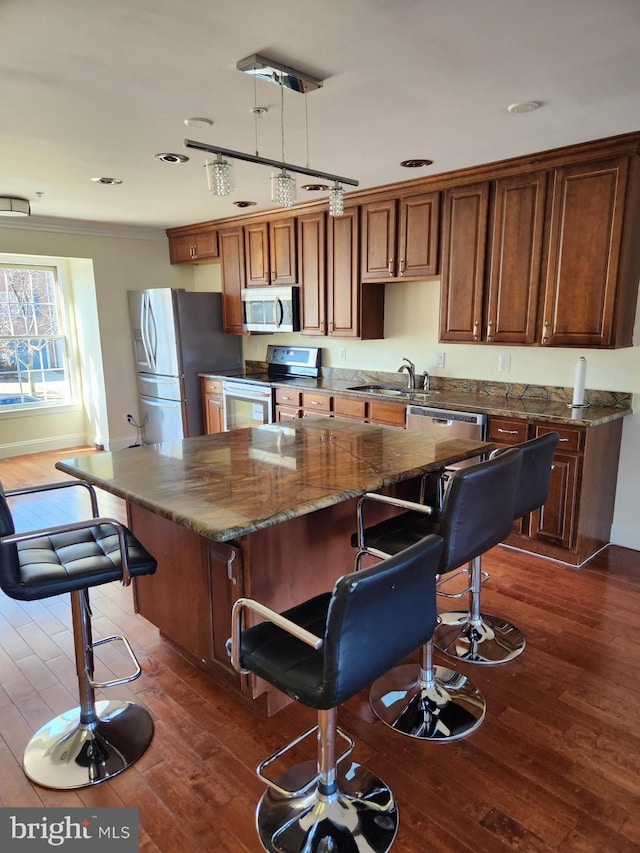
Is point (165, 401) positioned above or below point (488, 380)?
below

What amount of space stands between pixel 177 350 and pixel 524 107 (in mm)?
3885

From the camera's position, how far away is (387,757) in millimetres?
1884

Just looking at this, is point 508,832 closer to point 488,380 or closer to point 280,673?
point 280,673

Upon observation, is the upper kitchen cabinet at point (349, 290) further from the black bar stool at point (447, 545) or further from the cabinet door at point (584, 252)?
the black bar stool at point (447, 545)

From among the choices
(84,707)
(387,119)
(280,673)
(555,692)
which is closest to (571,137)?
(387,119)

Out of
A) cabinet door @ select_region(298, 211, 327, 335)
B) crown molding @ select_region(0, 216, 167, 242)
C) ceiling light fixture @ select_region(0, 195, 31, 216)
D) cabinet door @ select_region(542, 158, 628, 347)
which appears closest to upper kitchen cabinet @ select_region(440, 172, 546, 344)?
cabinet door @ select_region(542, 158, 628, 347)

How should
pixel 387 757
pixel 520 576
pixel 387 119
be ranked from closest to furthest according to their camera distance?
pixel 387 757, pixel 387 119, pixel 520 576

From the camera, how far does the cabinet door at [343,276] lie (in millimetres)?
4355

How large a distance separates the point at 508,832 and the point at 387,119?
9.17 feet

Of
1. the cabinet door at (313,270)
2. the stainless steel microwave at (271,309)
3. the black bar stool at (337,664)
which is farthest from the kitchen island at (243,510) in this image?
the stainless steel microwave at (271,309)

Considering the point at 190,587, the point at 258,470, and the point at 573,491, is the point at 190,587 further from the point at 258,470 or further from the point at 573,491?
the point at 573,491

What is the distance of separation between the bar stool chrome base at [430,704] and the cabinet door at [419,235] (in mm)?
2669

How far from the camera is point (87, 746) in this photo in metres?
1.88

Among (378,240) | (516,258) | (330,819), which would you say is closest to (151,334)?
(378,240)
